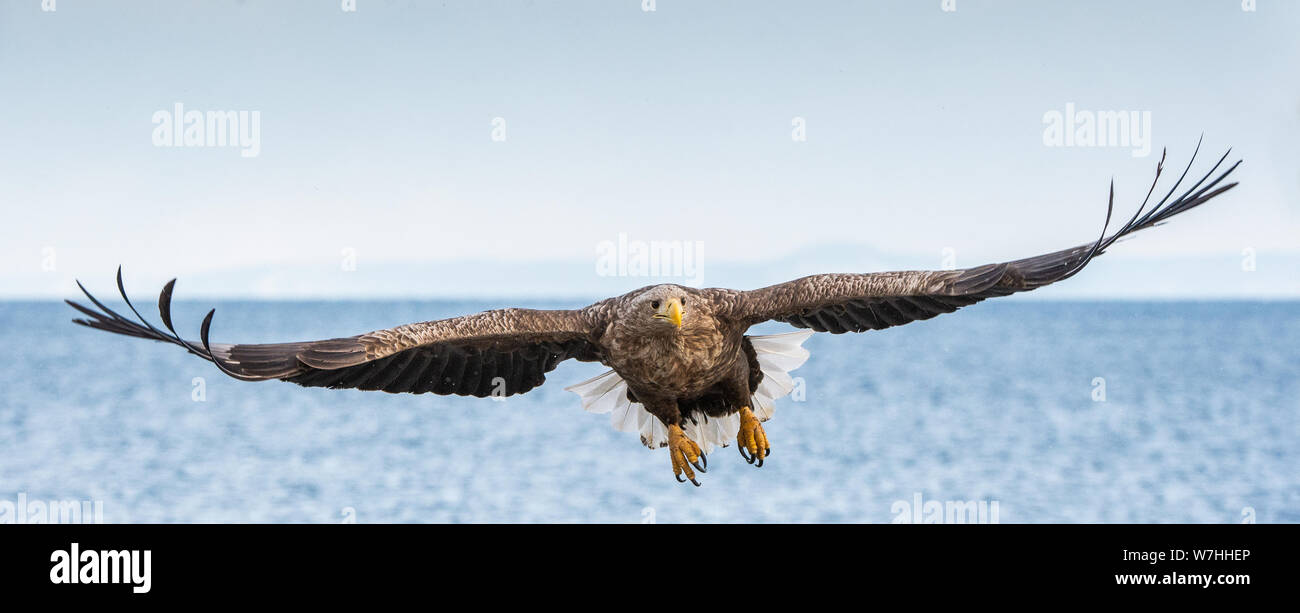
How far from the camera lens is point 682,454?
696cm

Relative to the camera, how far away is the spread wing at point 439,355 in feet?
20.2

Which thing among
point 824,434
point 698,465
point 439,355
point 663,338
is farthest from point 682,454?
point 824,434

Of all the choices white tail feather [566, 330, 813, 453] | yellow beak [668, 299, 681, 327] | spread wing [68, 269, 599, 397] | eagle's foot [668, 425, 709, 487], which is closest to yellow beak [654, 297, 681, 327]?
yellow beak [668, 299, 681, 327]

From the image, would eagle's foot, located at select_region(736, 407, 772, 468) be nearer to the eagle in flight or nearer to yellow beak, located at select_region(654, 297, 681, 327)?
the eagle in flight

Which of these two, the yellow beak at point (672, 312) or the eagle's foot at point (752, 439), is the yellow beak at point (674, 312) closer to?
the yellow beak at point (672, 312)

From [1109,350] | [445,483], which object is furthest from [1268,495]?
[1109,350]

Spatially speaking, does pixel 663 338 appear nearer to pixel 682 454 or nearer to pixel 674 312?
pixel 674 312

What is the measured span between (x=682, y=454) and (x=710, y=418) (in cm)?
81

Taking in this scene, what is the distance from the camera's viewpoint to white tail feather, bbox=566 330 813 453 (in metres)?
7.80

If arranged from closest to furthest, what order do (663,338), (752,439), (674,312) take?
(674,312)
(663,338)
(752,439)

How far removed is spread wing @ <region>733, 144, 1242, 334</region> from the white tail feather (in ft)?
2.66

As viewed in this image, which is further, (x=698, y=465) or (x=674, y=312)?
(x=698, y=465)

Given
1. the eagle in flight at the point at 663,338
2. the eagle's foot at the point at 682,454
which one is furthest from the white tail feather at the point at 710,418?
the eagle's foot at the point at 682,454

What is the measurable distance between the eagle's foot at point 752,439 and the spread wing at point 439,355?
943 millimetres
